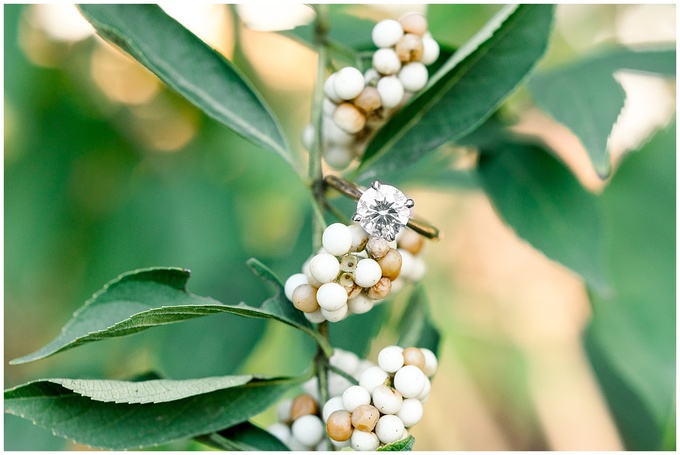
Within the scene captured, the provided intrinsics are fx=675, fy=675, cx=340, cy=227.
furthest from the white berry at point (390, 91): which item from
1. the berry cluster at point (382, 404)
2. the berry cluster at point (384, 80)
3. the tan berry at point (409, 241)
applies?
the berry cluster at point (382, 404)

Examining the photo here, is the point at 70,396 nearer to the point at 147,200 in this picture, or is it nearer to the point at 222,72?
the point at 222,72

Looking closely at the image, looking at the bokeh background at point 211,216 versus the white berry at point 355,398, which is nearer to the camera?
the white berry at point 355,398

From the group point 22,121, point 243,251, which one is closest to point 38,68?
point 22,121

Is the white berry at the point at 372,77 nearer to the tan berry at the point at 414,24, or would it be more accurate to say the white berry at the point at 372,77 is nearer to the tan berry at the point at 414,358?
the tan berry at the point at 414,24

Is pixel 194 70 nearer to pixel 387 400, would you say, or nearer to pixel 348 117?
pixel 348 117

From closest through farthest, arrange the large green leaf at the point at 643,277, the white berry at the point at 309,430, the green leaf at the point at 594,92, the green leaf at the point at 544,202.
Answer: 1. the white berry at the point at 309,430
2. the green leaf at the point at 594,92
3. the green leaf at the point at 544,202
4. the large green leaf at the point at 643,277

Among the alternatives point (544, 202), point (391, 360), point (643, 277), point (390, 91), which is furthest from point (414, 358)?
point (643, 277)
